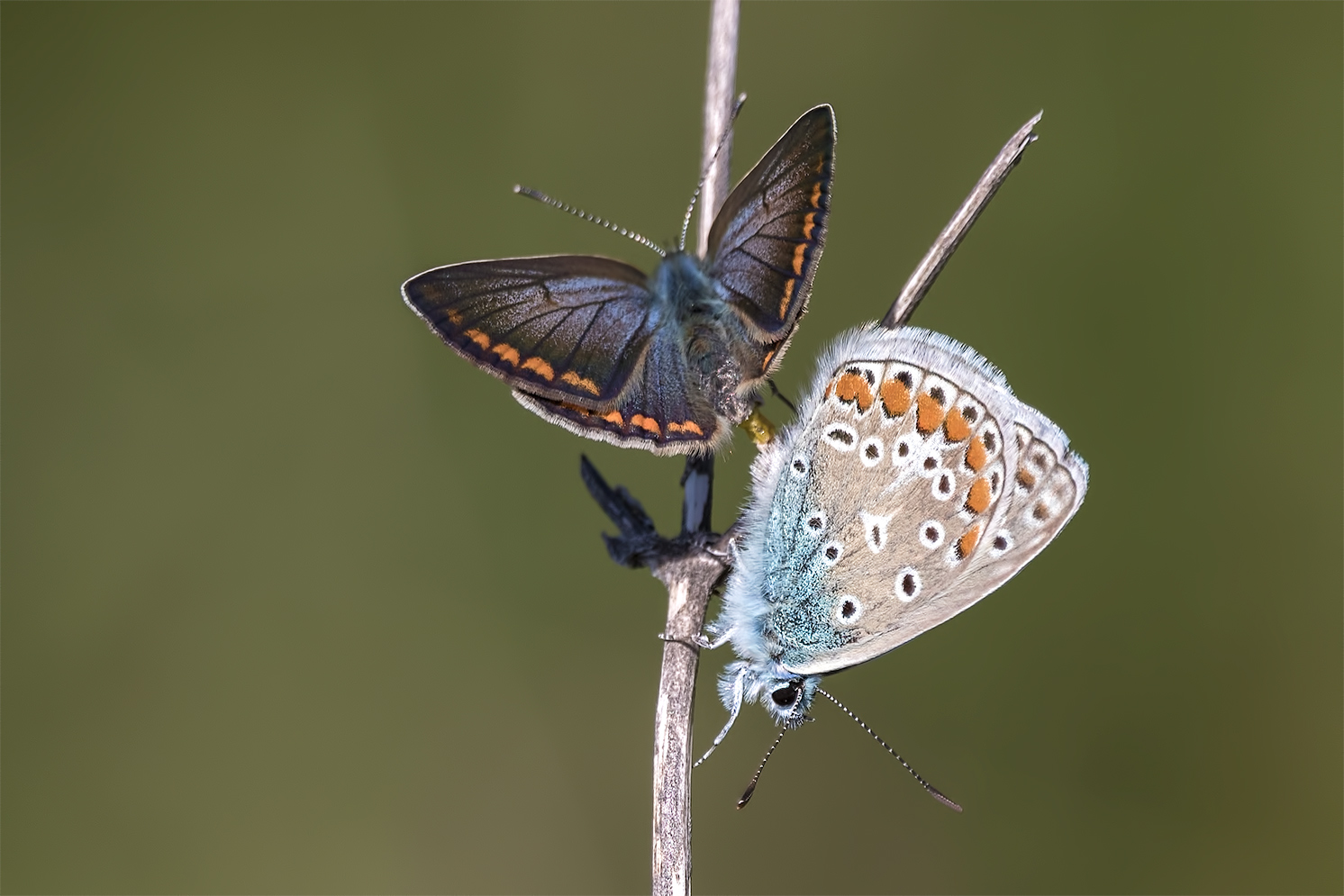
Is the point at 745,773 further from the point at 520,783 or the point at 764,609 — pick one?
the point at 764,609

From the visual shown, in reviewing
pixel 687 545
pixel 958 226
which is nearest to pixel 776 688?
pixel 687 545

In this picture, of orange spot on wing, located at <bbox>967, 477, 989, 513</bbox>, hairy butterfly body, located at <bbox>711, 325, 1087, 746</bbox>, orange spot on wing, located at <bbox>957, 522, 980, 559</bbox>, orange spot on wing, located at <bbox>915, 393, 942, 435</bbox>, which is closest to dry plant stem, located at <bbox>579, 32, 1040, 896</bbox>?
hairy butterfly body, located at <bbox>711, 325, 1087, 746</bbox>

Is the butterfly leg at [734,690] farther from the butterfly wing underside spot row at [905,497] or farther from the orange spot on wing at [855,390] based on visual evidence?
the orange spot on wing at [855,390]

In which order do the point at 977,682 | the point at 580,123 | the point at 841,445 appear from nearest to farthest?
the point at 841,445, the point at 977,682, the point at 580,123

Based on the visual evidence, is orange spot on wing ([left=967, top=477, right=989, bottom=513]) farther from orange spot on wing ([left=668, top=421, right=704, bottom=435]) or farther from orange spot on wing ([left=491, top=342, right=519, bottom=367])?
orange spot on wing ([left=491, top=342, right=519, bottom=367])

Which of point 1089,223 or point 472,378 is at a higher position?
point 1089,223

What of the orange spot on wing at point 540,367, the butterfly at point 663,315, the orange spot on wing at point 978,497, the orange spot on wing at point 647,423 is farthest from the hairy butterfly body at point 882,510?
the orange spot on wing at point 540,367

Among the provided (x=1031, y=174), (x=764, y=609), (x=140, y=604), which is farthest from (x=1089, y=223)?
(x=140, y=604)
